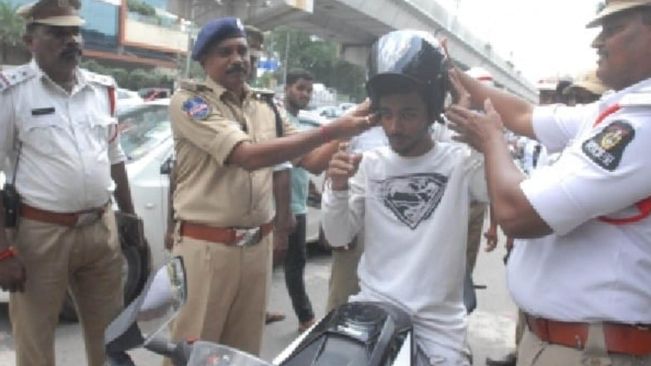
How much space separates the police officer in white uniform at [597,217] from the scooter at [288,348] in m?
0.40

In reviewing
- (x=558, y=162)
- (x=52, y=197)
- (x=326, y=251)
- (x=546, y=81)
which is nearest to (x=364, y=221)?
(x=558, y=162)

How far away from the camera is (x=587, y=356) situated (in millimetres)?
1809

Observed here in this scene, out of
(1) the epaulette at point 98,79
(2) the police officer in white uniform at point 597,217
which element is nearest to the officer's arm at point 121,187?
(1) the epaulette at point 98,79

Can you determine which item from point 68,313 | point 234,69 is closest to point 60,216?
point 234,69

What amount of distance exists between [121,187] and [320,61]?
205 ft

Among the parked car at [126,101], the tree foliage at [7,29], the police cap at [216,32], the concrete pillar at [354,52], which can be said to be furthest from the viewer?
the concrete pillar at [354,52]

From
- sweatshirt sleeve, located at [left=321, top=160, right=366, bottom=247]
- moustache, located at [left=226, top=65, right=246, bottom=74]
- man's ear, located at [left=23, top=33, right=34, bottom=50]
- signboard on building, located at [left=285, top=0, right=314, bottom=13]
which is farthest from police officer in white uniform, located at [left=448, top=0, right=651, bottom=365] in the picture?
signboard on building, located at [left=285, top=0, right=314, bottom=13]

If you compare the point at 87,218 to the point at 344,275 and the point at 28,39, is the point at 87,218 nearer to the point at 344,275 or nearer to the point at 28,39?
the point at 28,39

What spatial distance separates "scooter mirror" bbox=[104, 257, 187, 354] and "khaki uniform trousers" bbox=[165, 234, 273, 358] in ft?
4.20

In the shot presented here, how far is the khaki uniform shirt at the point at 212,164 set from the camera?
268 centimetres

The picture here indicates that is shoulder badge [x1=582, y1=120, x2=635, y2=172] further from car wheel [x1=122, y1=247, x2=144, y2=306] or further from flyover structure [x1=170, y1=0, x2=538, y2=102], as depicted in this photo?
flyover structure [x1=170, y1=0, x2=538, y2=102]

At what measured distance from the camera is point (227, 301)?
2.87 m

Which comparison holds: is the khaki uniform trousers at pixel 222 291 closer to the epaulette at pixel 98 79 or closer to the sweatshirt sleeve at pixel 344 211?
the sweatshirt sleeve at pixel 344 211

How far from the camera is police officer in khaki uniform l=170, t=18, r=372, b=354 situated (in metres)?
2.74
